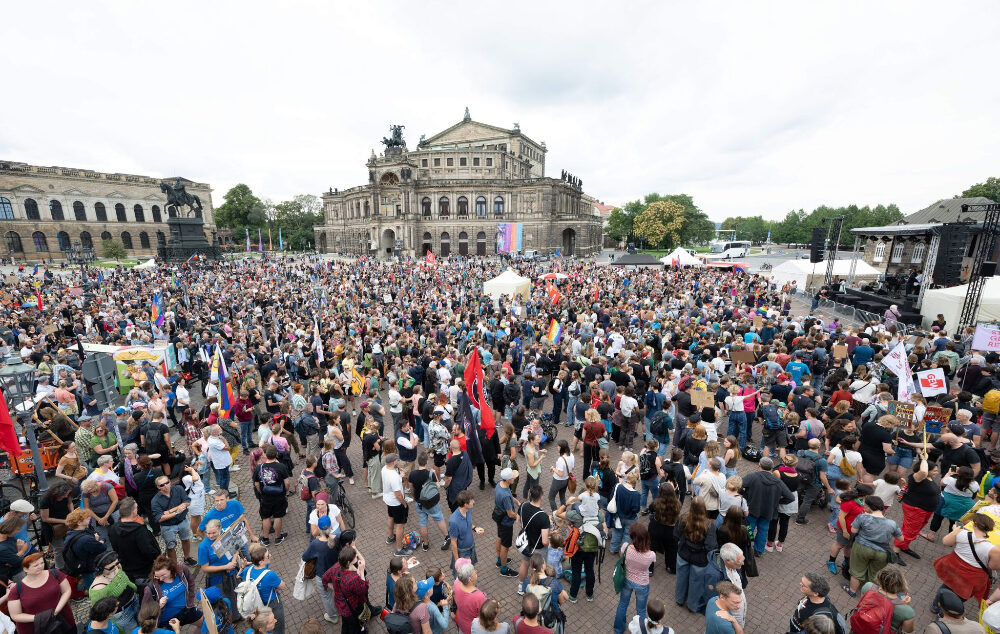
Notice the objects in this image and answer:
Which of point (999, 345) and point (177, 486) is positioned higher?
point (999, 345)

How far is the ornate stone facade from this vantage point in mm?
58031

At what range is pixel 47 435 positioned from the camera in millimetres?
7820

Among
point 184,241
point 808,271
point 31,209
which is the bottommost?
point 808,271

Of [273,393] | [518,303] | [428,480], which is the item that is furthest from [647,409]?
[518,303]

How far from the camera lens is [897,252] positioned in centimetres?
3017

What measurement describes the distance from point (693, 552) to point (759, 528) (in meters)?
1.72

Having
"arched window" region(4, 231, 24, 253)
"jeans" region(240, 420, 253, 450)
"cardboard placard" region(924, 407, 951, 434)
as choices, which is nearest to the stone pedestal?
"arched window" region(4, 231, 24, 253)

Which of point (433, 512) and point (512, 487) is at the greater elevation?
point (433, 512)

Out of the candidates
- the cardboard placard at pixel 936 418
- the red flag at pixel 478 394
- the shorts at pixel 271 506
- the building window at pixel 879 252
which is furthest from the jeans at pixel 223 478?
the building window at pixel 879 252

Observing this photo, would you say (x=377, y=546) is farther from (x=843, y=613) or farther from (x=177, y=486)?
(x=843, y=613)

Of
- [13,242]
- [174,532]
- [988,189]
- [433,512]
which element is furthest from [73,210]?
[988,189]

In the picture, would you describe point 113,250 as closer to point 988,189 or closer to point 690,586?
point 690,586

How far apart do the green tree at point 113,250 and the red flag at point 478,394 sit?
245ft

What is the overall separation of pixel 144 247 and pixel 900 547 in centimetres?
9424
